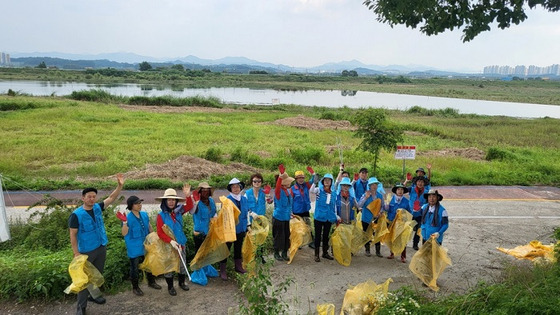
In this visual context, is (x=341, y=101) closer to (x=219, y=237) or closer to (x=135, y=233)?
(x=219, y=237)

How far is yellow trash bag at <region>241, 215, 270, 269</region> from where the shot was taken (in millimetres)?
6445

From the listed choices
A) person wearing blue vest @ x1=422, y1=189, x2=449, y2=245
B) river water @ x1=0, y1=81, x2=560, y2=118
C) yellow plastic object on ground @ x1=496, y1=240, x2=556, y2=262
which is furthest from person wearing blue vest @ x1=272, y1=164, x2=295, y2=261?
river water @ x1=0, y1=81, x2=560, y2=118

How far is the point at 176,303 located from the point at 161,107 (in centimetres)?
3196

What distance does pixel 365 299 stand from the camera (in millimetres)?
5035

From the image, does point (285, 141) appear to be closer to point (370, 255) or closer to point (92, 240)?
point (370, 255)

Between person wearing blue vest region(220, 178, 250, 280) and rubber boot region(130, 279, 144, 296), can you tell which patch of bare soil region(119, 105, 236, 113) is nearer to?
person wearing blue vest region(220, 178, 250, 280)

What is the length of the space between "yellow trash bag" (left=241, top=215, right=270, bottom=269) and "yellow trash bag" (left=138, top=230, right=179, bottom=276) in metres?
1.15

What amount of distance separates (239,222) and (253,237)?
325mm

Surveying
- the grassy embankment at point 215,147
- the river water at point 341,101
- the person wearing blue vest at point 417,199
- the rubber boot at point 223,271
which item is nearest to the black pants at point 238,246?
the rubber boot at point 223,271

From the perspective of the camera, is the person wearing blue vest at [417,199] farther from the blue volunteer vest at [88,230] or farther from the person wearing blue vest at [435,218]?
the blue volunteer vest at [88,230]

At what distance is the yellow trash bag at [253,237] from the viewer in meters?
6.45

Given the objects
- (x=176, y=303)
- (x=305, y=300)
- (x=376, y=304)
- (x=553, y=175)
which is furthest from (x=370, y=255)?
(x=553, y=175)

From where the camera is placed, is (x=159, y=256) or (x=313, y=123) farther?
(x=313, y=123)

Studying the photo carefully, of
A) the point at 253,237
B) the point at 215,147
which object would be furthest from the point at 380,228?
the point at 215,147
